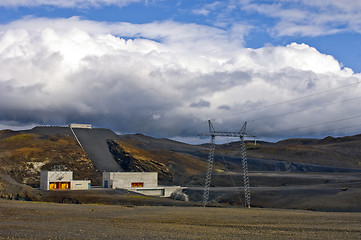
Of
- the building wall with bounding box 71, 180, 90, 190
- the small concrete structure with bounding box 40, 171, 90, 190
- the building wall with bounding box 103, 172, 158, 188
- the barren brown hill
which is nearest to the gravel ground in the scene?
the small concrete structure with bounding box 40, 171, 90, 190

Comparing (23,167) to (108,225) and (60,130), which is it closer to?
(60,130)

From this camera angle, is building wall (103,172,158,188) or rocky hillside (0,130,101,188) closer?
building wall (103,172,158,188)

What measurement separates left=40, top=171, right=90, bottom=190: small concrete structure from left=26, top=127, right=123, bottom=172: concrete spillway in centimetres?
2535

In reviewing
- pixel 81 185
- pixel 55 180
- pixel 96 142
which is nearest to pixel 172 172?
pixel 96 142

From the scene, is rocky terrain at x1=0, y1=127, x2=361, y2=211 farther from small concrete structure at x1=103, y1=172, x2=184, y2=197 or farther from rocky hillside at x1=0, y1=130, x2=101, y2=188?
small concrete structure at x1=103, y1=172, x2=184, y2=197

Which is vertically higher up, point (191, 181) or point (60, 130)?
point (60, 130)

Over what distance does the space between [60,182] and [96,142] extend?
47772 millimetres

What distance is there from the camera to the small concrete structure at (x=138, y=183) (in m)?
99.2

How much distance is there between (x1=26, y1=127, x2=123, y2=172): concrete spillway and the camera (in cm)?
12619

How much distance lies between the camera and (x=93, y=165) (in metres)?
124

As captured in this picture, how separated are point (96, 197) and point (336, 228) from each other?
5214 centimetres

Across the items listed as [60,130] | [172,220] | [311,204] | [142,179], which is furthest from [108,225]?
[60,130]

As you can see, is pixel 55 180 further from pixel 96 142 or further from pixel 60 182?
pixel 96 142

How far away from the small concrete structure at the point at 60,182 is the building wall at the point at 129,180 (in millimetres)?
5907
